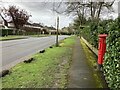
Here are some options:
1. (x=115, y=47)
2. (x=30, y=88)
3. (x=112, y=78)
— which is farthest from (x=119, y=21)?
(x=30, y=88)

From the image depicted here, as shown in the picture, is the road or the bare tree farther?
the bare tree

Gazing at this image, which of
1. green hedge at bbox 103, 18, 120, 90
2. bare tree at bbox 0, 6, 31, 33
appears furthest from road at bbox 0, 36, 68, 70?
bare tree at bbox 0, 6, 31, 33

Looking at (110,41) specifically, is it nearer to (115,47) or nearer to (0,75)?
(115,47)

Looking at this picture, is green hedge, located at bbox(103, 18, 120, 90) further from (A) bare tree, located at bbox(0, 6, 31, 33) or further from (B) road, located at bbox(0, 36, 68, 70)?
(A) bare tree, located at bbox(0, 6, 31, 33)

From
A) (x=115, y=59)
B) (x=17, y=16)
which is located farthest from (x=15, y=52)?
(x=17, y=16)

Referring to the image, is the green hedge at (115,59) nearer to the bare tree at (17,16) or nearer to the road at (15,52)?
the road at (15,52)

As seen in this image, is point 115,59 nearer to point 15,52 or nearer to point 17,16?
point 15,52

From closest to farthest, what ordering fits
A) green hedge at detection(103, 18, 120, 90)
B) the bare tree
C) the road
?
green hedge at detection(103, 18, 120, 90) < the road < the bare tree

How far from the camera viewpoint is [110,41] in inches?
233

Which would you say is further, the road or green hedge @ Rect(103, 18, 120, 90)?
the road

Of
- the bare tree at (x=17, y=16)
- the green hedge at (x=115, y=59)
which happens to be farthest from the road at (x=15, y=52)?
the bare tree at (x=17, y=16)

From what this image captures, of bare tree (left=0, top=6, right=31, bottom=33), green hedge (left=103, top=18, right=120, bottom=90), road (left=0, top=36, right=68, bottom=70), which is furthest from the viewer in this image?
bare tree (left=0, top=6, right=31, bottom=33)

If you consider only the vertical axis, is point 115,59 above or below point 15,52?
above

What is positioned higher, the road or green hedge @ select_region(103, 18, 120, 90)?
green hedge @ select_region(103, 18, 120, 90)
